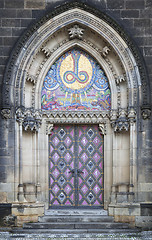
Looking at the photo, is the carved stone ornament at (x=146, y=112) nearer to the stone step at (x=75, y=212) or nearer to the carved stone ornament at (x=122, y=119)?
the carved stone ornament at (x=122, y=119)

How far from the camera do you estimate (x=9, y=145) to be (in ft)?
39.9

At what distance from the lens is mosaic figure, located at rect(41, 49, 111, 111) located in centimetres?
1298

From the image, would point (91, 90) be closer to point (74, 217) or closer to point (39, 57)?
point (39, 57)

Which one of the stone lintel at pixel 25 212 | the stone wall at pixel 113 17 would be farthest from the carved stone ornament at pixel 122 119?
the stone lintel at pixel 25 212

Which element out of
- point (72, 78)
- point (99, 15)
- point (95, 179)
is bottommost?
point (95, 179)

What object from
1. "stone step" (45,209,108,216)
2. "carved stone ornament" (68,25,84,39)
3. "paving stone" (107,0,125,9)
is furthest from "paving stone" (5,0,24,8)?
"stone step" (45,209,108,216)

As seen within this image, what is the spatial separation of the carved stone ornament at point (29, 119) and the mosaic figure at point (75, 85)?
484 millimetres

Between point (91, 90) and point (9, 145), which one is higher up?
point (91, 90)

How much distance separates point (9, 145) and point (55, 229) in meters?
Result: 2.46

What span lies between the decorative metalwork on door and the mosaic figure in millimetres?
640

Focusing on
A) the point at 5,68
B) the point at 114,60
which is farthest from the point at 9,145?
the point at 114,60

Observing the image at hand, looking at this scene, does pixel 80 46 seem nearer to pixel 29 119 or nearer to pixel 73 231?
pixel 29 119

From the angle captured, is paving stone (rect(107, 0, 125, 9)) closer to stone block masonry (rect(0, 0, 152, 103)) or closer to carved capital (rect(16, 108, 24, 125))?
stone block masonry (rect(0, 0, 152, 103))

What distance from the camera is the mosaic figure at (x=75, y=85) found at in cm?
1298
